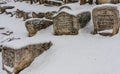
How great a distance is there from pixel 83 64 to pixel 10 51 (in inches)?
109

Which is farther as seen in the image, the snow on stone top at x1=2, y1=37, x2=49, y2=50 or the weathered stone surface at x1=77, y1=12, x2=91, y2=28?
the weathered stone surface at x1=77, y1=12, x2=91, y2=28

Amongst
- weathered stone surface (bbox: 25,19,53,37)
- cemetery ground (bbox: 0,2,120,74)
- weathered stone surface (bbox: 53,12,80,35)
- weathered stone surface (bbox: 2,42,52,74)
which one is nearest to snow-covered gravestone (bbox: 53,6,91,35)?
weathered stone surface (bbox: 53,12,80,35)

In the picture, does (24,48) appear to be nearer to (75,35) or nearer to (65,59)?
(65,59)

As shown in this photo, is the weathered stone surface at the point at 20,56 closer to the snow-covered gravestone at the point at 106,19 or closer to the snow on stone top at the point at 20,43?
the snow on stone top at the point at 20,43

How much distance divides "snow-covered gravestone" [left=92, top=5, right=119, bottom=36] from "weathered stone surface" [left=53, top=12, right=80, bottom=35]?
881mm

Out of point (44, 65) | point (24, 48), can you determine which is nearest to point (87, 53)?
point (44, 65)

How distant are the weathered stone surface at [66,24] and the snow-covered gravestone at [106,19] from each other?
2.89ft

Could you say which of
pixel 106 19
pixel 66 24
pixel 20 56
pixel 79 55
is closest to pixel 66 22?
pixel 66 24

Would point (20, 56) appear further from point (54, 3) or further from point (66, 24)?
point (54, 3)

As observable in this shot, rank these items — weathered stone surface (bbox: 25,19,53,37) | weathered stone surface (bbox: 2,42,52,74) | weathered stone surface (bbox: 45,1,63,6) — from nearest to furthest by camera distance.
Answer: weathered stone surface (bbox: 2,42,52,74)
weathered stone surface (bbox: 25,19,53,37)
weathered stone surface (bbox: 45,1,63,6)

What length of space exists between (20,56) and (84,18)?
4.19 meters

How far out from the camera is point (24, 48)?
10.9 meters

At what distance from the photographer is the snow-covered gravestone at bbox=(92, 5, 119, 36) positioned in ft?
39.9

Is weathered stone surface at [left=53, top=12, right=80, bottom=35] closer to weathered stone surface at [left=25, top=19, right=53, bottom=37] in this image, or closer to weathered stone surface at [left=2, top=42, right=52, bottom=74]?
weathered stone surface at [left=25, top=19, right=53, bottom=37]
